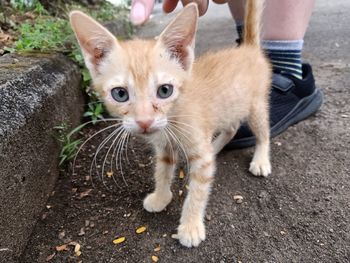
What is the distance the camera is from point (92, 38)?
1.18 meters

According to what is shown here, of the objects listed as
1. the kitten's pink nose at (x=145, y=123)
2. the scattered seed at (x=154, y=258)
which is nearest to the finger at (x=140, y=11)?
the kitten's pink nose at (x=145, y=123)

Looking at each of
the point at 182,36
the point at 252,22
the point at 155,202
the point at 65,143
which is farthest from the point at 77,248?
the point at 252,22

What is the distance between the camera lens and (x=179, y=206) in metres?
1.48

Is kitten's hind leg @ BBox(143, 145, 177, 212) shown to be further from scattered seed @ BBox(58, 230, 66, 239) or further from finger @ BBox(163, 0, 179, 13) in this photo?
finger @ BBox(163, 0, 179, 13)

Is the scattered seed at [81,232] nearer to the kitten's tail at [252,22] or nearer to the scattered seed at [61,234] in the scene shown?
the scattered seed at [61,234]

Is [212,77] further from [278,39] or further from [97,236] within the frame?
[97,236]

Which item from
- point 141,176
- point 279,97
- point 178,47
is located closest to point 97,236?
point 141,176

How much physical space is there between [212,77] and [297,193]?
592 mm

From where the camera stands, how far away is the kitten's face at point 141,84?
3.62ft

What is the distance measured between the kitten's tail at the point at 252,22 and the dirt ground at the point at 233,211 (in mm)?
517

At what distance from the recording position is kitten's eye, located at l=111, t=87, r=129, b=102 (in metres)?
1.15

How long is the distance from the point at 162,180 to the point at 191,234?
290 millimetres

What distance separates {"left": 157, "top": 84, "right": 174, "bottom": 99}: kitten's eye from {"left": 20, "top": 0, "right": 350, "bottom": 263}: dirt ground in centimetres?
50

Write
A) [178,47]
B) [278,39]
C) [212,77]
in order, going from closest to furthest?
[178,47]
[212,77]
[278,39]
